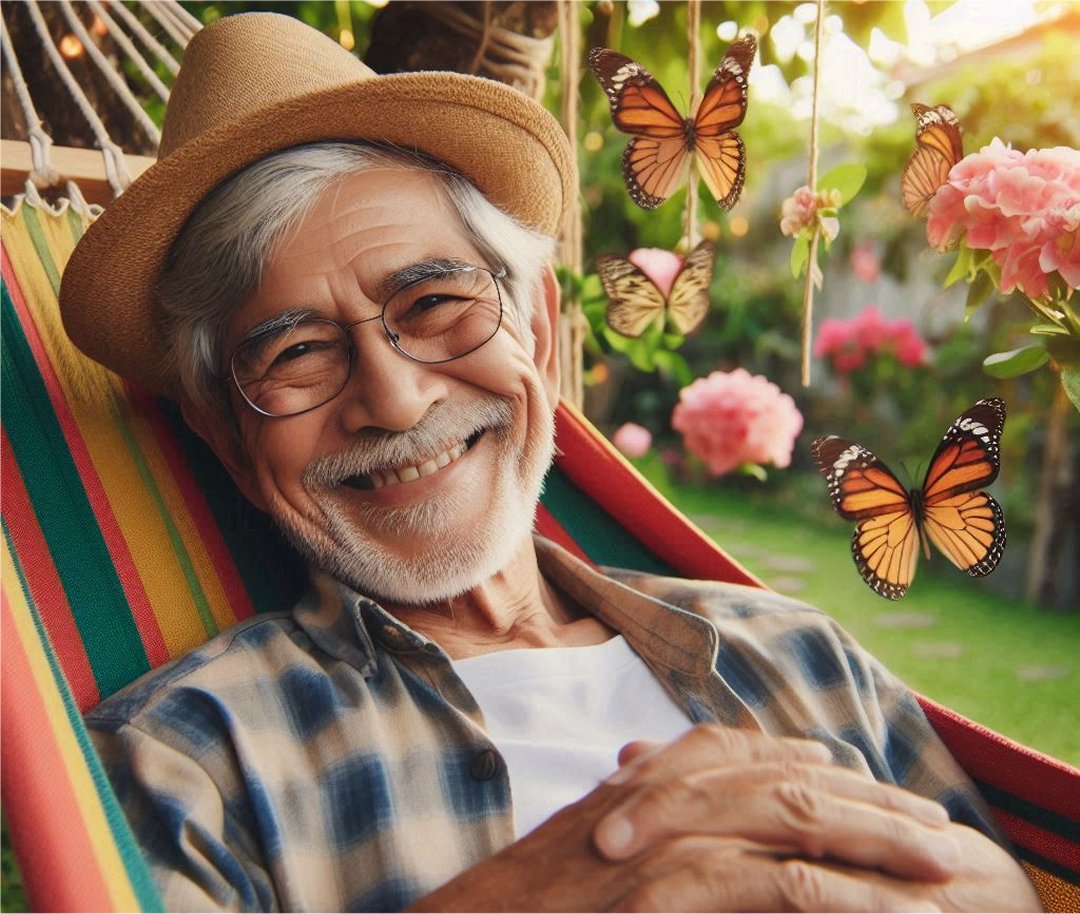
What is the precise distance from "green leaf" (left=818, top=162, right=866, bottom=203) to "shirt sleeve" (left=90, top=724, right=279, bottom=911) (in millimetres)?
1249

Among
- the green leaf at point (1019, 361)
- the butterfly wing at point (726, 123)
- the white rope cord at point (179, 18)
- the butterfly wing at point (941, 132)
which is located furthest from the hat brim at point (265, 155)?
the white rope cord at point (179, 18)

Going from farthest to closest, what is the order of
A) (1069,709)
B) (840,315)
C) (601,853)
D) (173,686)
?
(840,315), (1069,709), (173,686), (601,853)

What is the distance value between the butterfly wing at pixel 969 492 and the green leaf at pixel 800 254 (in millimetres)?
336

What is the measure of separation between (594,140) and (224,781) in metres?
5.80

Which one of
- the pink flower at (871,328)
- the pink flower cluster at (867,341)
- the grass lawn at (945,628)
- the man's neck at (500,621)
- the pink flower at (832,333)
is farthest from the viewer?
the pink flower at (871,328)

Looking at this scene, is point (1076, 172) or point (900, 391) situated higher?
point (1076, 172)

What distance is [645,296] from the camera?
2.49 m

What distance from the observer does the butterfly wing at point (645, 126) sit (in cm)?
191

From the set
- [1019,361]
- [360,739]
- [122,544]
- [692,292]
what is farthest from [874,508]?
[122,544]

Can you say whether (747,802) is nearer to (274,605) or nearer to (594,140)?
(274,605)

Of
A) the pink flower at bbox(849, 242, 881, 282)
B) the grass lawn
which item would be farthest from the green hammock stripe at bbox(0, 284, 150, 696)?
the pink flower at bbox(849, 242, 881, 282)

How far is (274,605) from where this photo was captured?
70.6 inches

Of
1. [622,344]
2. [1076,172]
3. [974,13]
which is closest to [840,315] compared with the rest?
[622,344]

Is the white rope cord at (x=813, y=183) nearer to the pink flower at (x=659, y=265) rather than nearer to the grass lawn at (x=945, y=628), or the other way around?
the pink flower at (x=659, y=265)
